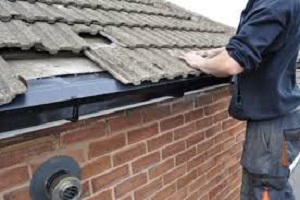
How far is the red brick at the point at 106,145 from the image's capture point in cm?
199

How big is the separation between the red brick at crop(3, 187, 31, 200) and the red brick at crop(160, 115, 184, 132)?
1.02 metres

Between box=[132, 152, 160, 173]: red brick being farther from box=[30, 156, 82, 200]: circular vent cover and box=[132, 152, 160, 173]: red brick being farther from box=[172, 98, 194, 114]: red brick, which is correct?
box=[30, 156, 82, 200]: circular vent cover

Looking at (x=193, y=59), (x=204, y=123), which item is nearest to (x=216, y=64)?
(x=193, y=59)

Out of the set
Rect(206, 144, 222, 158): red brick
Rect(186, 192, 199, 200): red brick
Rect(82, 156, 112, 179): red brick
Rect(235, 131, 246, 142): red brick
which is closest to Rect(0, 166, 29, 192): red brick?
Rect(82, 156, 112, 179): red brick

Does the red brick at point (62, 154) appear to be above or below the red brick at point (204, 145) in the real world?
above

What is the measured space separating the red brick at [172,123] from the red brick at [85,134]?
563 mm

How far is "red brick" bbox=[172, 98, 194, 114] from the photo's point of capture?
8.54 ft

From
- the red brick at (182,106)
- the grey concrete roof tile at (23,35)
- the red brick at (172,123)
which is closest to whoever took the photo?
the grey concrete roof tile at (23,35)

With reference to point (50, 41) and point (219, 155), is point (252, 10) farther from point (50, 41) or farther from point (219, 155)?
point (219, 155)

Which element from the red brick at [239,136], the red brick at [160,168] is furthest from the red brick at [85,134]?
the red brick at [239,136]

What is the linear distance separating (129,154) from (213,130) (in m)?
1.14

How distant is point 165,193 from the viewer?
260 cm

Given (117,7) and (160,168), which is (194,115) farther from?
(117,7)

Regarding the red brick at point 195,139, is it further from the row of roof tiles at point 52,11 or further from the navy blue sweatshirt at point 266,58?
Answer: the row of roof tiles at point 52,11
